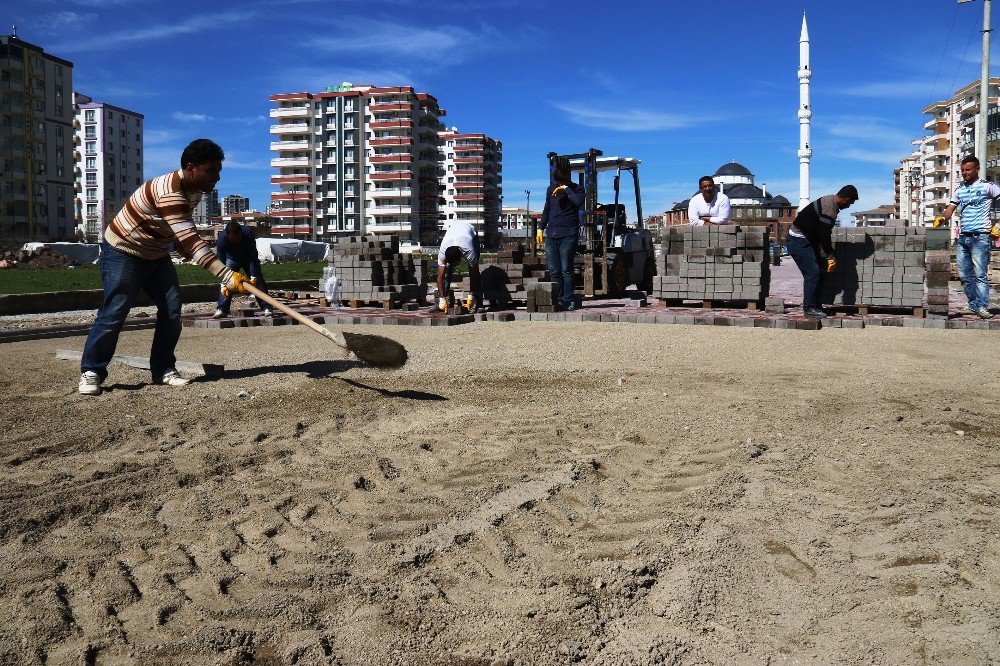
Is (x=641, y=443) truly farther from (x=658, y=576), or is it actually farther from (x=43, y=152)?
(x=43, y=152)

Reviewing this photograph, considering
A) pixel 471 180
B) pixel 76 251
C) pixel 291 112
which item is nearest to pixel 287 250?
pixel 76 251

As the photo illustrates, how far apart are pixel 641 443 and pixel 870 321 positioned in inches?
267

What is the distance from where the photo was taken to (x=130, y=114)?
369ft

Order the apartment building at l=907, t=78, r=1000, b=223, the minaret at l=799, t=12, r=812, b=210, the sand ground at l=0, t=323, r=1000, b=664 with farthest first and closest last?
the apartment building at l=907, t=78, r=1000, b=223 → the minaret at l=799, t=12, r=812, b=210 → the sand ground at l=0, t=323, r=1000, b=664

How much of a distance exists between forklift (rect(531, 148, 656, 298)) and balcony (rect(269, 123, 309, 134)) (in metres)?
90.7

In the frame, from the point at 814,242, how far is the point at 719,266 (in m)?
1.44

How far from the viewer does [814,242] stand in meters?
10.5

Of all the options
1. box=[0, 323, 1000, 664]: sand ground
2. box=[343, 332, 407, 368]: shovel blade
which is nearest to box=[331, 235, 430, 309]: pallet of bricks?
box=[343, 332, 407, 368]: shovel blade

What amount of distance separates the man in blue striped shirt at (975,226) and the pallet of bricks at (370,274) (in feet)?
25.7

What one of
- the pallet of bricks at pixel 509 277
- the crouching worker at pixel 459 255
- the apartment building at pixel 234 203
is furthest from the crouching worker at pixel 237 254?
the apartment building at pixel 234 203

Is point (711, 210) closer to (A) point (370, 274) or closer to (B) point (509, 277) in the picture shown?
(B) point (509, 277)

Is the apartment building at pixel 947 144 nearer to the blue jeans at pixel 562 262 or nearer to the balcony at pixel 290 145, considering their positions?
the balcony at pixel 290 145

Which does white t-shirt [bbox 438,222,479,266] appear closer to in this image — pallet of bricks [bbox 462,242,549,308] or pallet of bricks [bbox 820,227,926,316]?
pallet of bricks [bbox 462,242,549,308]

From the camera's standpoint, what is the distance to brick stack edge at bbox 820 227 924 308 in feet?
35.3
